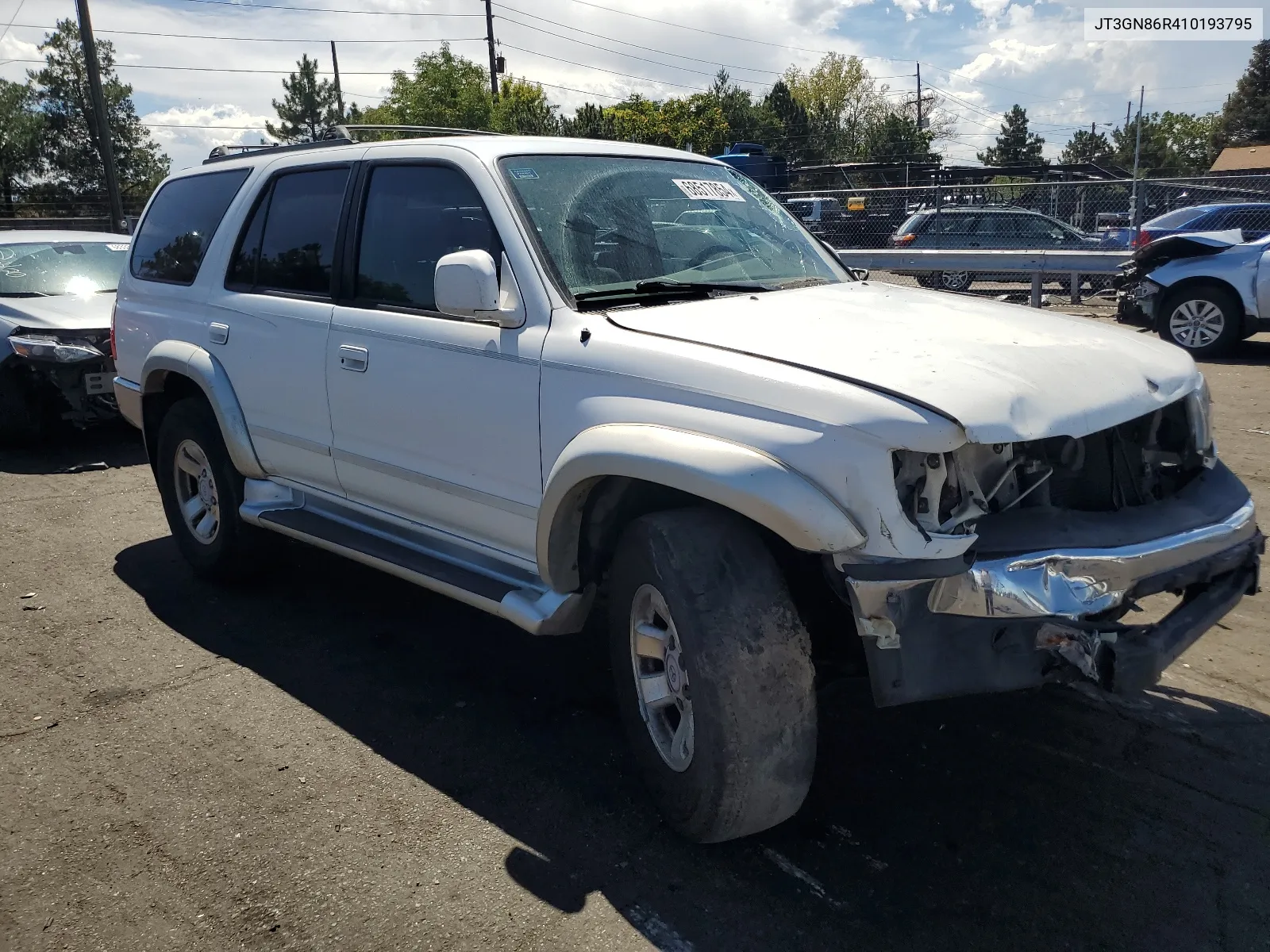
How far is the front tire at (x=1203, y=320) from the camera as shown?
10773mm

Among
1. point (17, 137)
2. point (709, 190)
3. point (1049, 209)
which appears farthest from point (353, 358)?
point (17, 137)

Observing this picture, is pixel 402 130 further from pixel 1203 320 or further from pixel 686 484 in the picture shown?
pixel 1203 320

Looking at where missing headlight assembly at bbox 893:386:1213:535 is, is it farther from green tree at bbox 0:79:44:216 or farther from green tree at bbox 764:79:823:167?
green tree at bbox 764:79:823:167

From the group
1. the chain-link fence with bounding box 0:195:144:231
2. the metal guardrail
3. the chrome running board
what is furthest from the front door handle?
the chain-link fence with bounding box 0:195:144:231

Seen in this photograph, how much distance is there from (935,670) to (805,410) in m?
0.72

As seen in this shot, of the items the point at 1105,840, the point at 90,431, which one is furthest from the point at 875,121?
the point at 1105,840

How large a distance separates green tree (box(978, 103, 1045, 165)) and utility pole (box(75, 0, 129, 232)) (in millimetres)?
53665

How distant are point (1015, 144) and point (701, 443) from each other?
79.0 meters

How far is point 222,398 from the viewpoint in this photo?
15.4 feet

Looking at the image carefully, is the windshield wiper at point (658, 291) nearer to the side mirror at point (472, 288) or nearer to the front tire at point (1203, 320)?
the side mirror at point (472, 288)

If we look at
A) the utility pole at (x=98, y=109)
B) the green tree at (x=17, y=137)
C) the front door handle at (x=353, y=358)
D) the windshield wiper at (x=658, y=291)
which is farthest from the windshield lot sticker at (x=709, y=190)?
the green tree at (x=17, y=137)

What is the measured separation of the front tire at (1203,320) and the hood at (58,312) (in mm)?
10110

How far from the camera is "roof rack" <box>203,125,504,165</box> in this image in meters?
4.38

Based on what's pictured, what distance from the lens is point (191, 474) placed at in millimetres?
5234
